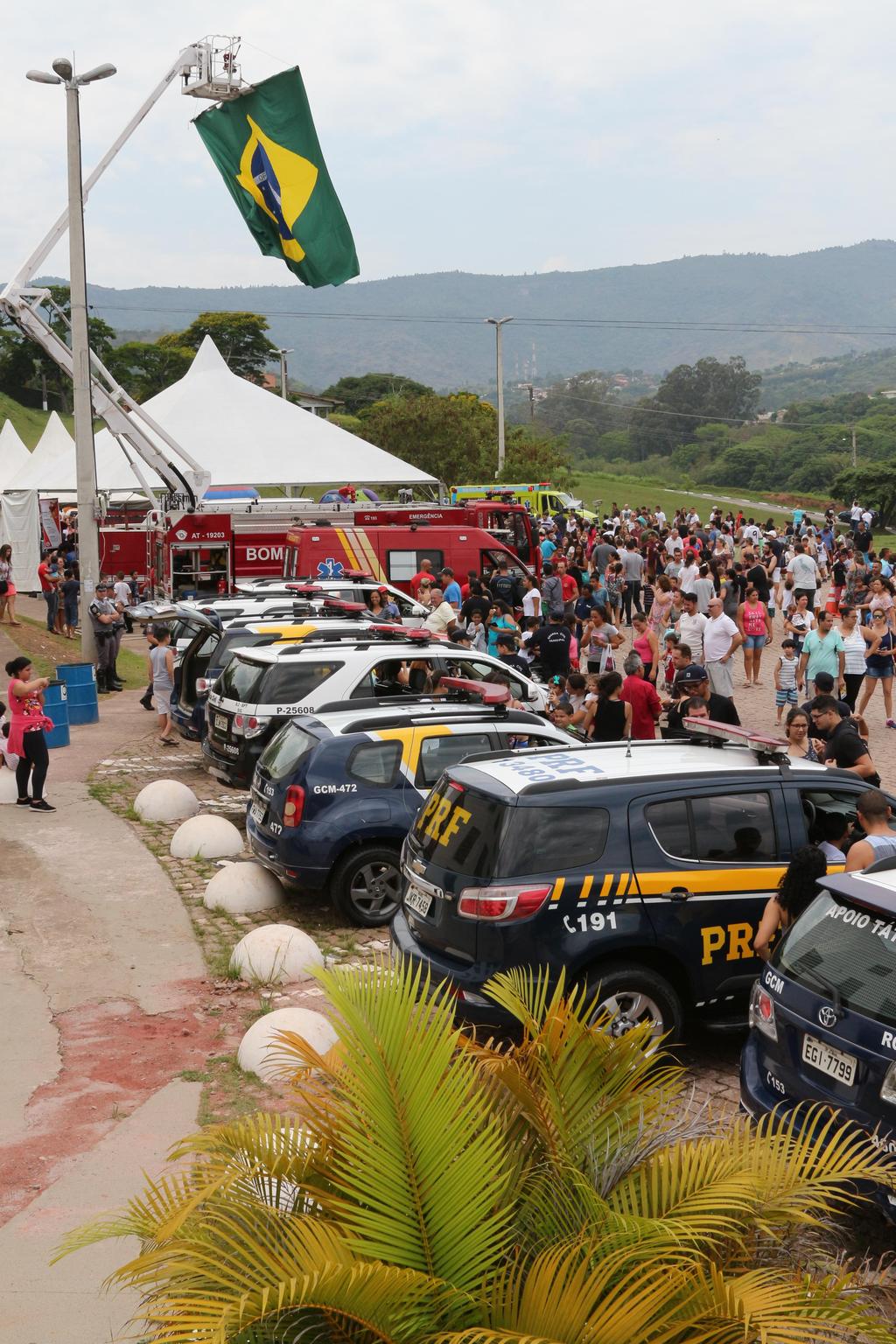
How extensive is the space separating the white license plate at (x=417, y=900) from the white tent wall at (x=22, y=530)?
29.7m

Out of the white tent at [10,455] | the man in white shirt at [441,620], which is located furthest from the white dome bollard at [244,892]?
the white tent at [10,455]

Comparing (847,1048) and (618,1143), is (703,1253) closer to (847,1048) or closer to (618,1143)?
(618,1143)

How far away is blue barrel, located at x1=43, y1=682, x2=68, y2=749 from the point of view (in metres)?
17.2

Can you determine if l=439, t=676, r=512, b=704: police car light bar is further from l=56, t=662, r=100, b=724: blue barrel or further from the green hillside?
the green hillside

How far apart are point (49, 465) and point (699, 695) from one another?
3310 centimetres

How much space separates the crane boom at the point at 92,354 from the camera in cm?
2341

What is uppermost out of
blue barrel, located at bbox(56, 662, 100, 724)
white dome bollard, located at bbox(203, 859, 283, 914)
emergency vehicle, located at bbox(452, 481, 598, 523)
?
emergency vehicle, located at bbox(452, 481, 598, 523)

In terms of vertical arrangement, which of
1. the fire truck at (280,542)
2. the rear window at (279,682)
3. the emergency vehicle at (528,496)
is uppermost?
the emergency vehicle at (528,496)

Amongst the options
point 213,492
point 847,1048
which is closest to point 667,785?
point 847,1048

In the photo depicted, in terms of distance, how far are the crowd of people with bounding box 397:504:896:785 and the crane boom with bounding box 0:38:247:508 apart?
627 cm

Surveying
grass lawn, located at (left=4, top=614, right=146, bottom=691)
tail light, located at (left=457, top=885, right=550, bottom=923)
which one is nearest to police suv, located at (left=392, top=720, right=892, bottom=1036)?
tail light, located at (left=457, top=885, right=550, bottom=923)

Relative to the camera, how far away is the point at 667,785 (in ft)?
23.7

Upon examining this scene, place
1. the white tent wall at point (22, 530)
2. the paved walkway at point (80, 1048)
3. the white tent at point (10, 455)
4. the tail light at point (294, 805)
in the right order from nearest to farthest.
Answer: the paved walkway at point (80, 1048), the tail light at point (294, 805), the white tent wall at point (22, 530), the white tent at point (10, 455)

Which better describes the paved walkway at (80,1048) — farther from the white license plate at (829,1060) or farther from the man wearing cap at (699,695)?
the man wearing cap at (699,695)
